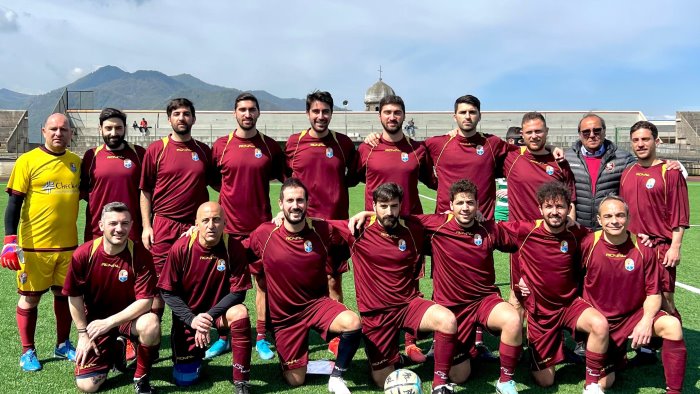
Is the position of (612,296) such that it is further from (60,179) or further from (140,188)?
(60,179)

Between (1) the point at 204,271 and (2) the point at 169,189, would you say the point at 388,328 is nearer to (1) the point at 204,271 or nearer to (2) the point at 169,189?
(1) the point at 204,271

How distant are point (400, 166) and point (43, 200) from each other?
108 inches

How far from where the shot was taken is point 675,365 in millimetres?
3336

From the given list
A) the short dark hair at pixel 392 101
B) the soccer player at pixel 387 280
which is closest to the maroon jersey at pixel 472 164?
the short dark hair at pixel 392 101

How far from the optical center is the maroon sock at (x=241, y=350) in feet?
11.5

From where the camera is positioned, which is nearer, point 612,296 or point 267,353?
point 612,296

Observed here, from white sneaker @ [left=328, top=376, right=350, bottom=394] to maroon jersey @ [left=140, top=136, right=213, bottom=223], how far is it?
5.81 ft

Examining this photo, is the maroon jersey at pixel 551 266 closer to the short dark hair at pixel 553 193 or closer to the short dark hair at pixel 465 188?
the short dark hair at pixel 553 193

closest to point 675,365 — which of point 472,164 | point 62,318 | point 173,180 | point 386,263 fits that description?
point 386,263

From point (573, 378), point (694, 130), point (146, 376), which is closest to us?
point (146, 376)

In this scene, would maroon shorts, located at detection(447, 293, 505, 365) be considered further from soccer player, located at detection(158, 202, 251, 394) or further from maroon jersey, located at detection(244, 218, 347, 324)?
soccer player, located at detection(158, 202, 251, 394)

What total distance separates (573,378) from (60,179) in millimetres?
4008

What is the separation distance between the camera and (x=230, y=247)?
12.8ft

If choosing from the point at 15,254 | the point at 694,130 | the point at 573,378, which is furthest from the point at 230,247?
the point at 694,130
